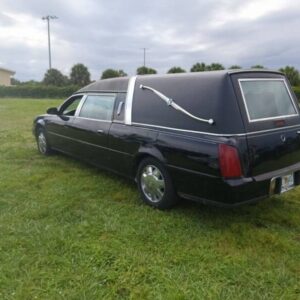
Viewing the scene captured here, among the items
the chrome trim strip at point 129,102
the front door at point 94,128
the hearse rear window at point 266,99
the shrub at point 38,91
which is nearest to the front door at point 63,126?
the front door at point 94,128

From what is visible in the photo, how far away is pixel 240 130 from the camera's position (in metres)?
3.33

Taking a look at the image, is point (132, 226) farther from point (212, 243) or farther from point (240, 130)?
point (240, 130)

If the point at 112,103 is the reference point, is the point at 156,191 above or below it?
below

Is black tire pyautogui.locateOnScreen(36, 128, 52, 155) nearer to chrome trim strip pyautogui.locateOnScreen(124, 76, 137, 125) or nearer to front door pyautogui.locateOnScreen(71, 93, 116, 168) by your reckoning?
front door pyautogui.locateOnScreen(71, 93, 116, 168)

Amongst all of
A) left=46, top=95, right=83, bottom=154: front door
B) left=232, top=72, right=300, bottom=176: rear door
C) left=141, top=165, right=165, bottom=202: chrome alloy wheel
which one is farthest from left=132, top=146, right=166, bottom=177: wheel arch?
left=46, top=95, right=83, bottom=154: front door

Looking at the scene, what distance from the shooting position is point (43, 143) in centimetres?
692

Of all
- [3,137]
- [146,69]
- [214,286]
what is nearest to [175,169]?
[214,286]

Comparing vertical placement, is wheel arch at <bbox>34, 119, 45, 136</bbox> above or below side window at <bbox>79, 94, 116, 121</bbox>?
below

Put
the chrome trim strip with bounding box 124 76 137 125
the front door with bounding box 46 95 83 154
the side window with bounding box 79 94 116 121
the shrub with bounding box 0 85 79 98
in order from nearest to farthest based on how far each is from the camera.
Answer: the chrome trim strip with bounding box 124 76 137 125
the side window with bounding box 79 94 116 121
the front door with bounding box 46 95 83 154
the shrub with bounding box 0 85 79 98

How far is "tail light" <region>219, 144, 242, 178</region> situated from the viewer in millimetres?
3244

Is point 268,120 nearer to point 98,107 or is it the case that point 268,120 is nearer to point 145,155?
point 145,155

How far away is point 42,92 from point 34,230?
114 feet

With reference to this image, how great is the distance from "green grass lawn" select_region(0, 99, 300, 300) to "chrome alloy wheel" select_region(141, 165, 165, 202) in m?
0.17

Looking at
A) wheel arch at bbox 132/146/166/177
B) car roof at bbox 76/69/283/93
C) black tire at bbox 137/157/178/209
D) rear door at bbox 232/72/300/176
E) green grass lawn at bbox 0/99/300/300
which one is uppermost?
car roof at bbox 76/69/283/93
